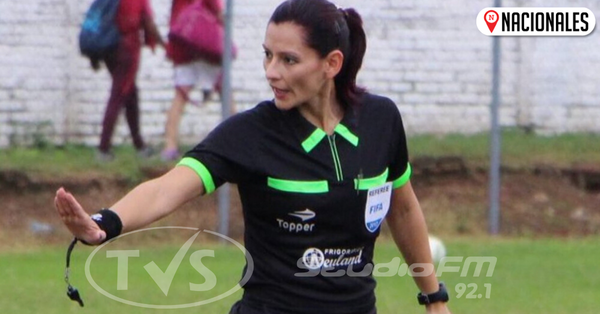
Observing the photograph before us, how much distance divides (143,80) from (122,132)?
1.74 feet

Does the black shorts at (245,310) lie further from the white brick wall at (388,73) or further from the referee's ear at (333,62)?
the white brick wall at (388,73)

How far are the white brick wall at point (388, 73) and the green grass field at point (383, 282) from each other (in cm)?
167

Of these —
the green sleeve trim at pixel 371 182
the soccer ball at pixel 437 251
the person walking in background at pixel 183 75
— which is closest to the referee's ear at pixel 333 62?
the green sleeve trim at pixel 371 182

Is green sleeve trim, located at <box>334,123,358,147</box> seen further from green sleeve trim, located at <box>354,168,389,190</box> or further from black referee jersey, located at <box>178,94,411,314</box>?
green sleeve trim, located at <box>354,168,389,190</box>

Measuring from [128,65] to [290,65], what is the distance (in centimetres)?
825

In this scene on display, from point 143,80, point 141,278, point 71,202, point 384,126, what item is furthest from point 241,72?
point 71,202

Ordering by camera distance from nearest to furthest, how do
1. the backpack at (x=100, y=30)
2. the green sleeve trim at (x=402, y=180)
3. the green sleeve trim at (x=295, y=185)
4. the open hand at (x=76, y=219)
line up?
the open hand at (x=76, y=219) < the green sleeve trim at (x=295, y=185) < the green sleeve trim at (x=402, y=180) < the backpack at (x=100, y=30)

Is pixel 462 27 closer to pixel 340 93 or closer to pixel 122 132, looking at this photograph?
pixel 122 132

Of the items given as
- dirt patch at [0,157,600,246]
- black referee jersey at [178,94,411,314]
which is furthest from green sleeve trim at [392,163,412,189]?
dirt patch at [0,157,600,246]

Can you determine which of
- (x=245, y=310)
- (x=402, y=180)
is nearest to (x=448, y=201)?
(x=402, y=180)

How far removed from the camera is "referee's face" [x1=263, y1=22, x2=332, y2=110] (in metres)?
3.90

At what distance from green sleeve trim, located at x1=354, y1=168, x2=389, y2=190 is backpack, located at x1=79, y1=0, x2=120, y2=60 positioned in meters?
7.91

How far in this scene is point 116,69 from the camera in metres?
12.0

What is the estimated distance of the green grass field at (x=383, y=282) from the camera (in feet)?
27.7
